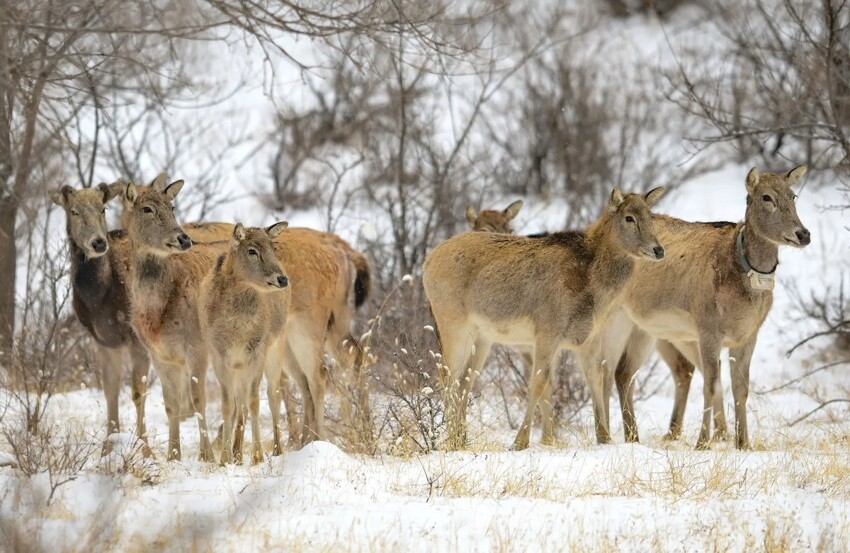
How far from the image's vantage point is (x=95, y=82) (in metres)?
9.30

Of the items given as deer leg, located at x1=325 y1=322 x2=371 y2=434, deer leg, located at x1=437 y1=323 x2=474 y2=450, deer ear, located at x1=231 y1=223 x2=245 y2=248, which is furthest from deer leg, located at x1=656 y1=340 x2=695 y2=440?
deer ear, located at x1=231 y1=223 x2=245 y2=248

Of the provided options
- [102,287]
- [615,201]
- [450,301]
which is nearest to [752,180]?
[615,201]

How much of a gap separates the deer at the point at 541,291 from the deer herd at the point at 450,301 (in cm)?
1

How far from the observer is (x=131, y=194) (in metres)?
9.88

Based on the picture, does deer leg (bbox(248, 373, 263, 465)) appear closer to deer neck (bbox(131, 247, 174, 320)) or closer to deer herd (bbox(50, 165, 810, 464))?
deer herd (bbox(50, 165, 810, 464))

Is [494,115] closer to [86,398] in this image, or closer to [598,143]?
[598,143]

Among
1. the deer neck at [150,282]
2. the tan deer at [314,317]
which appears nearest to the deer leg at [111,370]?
the deer neck at [150,282]

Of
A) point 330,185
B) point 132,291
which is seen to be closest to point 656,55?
point 330,185

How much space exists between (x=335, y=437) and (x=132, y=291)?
7.70 ft

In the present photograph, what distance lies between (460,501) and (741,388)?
382 centimetres

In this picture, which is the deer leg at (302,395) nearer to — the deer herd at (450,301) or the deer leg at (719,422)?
the deer herd at (450,301)

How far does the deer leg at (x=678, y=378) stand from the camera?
428 inches

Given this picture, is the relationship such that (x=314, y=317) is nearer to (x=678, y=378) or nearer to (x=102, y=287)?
(x=102, y=287)

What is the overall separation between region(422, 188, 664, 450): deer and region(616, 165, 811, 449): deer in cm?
45
